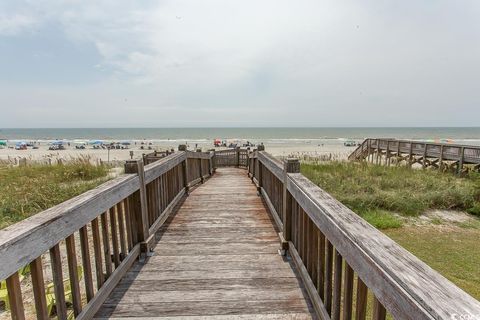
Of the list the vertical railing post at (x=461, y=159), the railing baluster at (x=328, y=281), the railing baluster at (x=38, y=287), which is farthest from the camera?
the vertical railing post at (x=461, y=159)

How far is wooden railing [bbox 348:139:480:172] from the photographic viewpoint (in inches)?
468

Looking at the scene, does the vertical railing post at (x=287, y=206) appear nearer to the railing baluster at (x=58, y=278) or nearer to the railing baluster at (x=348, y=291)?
the railing baluster at (x=348, y=291)

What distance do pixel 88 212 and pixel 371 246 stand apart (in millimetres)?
1923

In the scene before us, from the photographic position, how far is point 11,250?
1.37 meters

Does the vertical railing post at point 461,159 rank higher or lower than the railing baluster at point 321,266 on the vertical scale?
lower

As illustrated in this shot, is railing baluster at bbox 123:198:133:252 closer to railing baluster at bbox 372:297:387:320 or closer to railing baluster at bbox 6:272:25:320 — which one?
railing baluster at bbox 6:272:25:320

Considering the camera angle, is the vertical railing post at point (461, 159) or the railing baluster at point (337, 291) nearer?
the railing baluster at point (337, 291)

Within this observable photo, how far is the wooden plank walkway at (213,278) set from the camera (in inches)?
91.4

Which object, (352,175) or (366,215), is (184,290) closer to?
(366,215)

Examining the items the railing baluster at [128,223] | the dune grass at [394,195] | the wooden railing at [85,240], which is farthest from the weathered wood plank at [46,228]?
the dune grass at [394,195]

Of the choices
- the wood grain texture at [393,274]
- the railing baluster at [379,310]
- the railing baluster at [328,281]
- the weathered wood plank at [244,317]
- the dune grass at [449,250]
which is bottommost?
the dune grass at [449,250]

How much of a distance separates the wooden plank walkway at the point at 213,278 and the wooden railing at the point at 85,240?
0.21 metres

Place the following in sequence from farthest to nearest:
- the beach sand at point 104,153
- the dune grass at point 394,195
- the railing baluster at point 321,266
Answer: the beach sand at point 104,153, the dune grass at point 394,195, the railing baluster at point 321,266

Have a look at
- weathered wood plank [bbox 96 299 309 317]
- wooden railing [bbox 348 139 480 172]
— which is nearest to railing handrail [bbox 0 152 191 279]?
weathered wood plank [bbox 96 299 309 317]
